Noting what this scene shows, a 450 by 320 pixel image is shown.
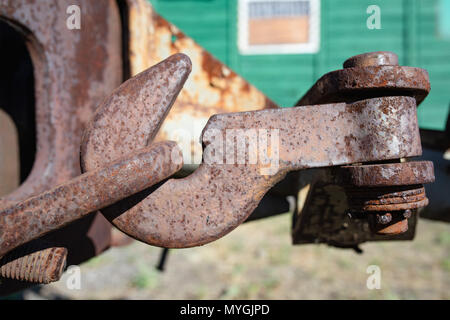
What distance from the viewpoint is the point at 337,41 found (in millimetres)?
5438

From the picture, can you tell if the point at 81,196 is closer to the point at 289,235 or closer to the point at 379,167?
the point at 379,167

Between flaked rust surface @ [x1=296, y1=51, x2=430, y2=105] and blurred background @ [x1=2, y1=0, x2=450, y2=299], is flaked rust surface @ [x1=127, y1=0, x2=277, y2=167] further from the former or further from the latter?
blurred background @ [x1=2, y1=0, x2=450, y2=299]

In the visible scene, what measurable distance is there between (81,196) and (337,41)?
551 cm

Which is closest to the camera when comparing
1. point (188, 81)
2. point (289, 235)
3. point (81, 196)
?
point (81, 196)

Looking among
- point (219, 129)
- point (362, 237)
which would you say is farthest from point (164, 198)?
point (362, 237)

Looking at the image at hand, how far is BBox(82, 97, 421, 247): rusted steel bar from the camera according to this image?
0.75 metres

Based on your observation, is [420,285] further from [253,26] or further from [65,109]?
[253,26]

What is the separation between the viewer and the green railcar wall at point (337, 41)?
529 cm

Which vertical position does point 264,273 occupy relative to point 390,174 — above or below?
below

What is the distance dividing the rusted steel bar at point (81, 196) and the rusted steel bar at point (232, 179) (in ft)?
0.28

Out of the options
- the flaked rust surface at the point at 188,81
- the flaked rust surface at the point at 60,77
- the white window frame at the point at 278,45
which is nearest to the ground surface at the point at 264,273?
the flaked rust surface at the point at 188,81

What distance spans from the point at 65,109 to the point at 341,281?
9.21ft

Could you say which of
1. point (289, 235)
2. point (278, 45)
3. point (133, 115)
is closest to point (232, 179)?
point (133, 115)

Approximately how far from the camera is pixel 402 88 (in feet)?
2.39
